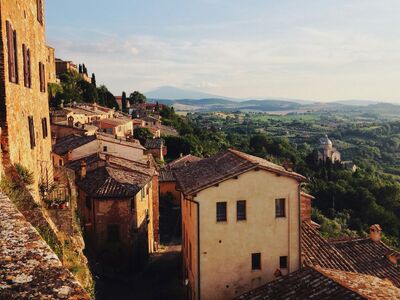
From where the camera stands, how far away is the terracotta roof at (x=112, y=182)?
2405 centimetres

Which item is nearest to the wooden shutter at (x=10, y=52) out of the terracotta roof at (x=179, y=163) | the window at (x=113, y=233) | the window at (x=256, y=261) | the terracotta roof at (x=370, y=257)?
the window at (x=256, y=261)

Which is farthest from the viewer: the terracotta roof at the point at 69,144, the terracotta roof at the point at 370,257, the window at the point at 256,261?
the terracotta roof at the point at 69,144

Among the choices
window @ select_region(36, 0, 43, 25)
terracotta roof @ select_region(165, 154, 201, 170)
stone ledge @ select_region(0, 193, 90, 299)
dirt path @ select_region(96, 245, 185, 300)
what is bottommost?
dirt path @ select_region(96, 245, 185, 300)

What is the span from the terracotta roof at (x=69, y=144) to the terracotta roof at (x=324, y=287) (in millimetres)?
22334

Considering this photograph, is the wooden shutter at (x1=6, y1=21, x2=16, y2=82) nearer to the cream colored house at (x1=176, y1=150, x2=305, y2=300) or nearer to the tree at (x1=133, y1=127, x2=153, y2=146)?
the cream colored house at (x1=176, y1=150, x2=305, y2=300)

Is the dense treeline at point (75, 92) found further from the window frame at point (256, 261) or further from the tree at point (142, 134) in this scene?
the window frame at point (256, 261)

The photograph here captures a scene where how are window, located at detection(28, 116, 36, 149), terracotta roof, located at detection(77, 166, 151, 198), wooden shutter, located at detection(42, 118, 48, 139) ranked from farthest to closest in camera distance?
terracotta roof, located at detection(77, 166, 151, 198) < wooden shutter, located at detection(42, 118, 48, 139) < window, located at detection(28, 116, 36, 149)

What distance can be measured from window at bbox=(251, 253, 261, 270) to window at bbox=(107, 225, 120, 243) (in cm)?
903

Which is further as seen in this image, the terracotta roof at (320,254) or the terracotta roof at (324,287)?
the terracotta roof at (320,254)

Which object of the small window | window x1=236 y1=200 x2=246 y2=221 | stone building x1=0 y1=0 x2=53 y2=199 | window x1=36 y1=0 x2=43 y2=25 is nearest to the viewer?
stone building x1=0 y1=0 x2=53 y2=199

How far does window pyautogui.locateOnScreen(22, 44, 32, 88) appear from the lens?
13430 millimetres

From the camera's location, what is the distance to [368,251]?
78.1 ft

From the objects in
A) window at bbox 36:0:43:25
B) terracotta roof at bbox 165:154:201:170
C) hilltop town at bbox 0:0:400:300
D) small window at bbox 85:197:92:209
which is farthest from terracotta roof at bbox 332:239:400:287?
terracotta roof at bbox 165:154:201:170

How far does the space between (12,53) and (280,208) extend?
12.7 metres
